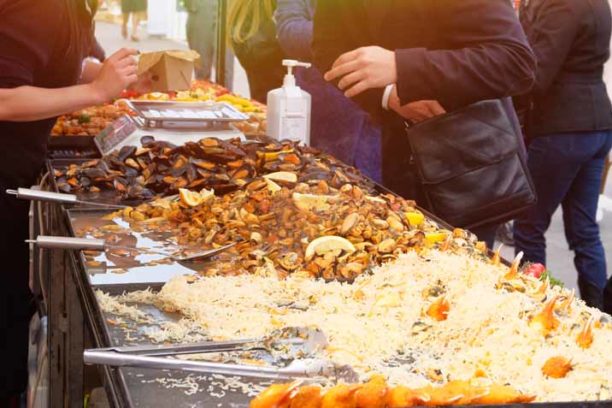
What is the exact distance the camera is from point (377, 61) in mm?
2439

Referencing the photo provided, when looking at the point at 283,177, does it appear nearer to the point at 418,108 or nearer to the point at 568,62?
the point at 418,108

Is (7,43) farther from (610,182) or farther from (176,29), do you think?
(176,29)

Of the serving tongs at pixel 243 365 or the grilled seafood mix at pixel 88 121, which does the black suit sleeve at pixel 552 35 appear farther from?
the serving tongs at pixel 243 365

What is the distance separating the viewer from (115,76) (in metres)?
2.77

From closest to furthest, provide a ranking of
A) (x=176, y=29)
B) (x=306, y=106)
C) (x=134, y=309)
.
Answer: (x=134, y=309) < (x=306, y=106) < (x=176, y=29)

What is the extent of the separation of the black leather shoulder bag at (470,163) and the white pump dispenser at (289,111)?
1.94ft

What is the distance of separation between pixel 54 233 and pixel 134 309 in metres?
1.11

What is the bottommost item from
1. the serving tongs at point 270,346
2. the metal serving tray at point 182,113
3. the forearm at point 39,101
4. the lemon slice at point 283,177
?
the serving tongs at point 270,346

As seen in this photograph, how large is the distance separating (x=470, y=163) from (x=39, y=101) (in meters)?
1.31

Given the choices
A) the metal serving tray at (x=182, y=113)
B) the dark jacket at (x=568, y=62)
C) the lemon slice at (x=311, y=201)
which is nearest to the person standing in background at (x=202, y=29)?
the dark jacket at (x=568, y=62)

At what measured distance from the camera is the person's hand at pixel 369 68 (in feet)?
8.00

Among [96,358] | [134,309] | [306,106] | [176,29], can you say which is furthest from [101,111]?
[176,29]

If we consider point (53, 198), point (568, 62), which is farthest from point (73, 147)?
point (568, 62)

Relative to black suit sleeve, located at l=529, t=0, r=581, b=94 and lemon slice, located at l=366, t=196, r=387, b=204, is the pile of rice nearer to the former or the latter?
lemon slice, located at l=366, t=196, r=387, b=204
